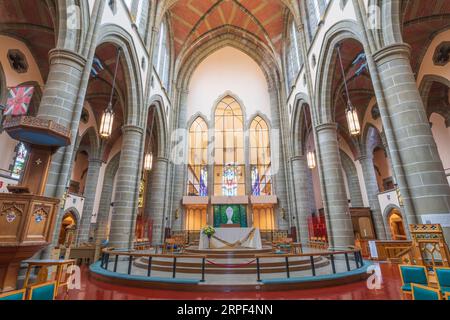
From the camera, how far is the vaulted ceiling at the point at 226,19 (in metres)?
16.0

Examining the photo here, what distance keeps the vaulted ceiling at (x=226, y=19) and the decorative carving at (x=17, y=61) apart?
975 cm

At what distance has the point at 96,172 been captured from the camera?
621 inches

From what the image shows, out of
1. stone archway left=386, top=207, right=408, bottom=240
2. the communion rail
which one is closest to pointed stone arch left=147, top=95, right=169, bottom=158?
the communion rail

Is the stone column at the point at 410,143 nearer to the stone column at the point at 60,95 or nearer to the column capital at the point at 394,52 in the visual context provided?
the column capital at the point at 394,52

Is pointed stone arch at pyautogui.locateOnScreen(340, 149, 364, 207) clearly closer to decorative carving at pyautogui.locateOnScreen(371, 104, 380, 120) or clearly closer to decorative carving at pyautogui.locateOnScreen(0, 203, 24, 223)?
decorative carving at pyautogui.locateOnScreen(371, 104, 380, 120)

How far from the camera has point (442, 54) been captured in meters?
9.80

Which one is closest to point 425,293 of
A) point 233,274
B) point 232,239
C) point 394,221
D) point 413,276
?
point 413,276

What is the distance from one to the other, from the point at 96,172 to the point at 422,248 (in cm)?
1764

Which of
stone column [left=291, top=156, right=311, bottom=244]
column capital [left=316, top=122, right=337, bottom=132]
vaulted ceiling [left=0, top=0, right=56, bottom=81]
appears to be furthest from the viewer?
stone column [left=291, top=156, right=311, bottom=244]

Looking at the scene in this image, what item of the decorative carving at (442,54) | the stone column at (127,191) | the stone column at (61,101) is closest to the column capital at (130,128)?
the stone column at (127,191)

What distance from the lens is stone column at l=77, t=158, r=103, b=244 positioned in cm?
1462

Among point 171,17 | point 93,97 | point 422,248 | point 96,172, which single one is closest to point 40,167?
point 422,248

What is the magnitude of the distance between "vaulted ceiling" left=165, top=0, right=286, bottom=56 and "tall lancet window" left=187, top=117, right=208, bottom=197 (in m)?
6.23
